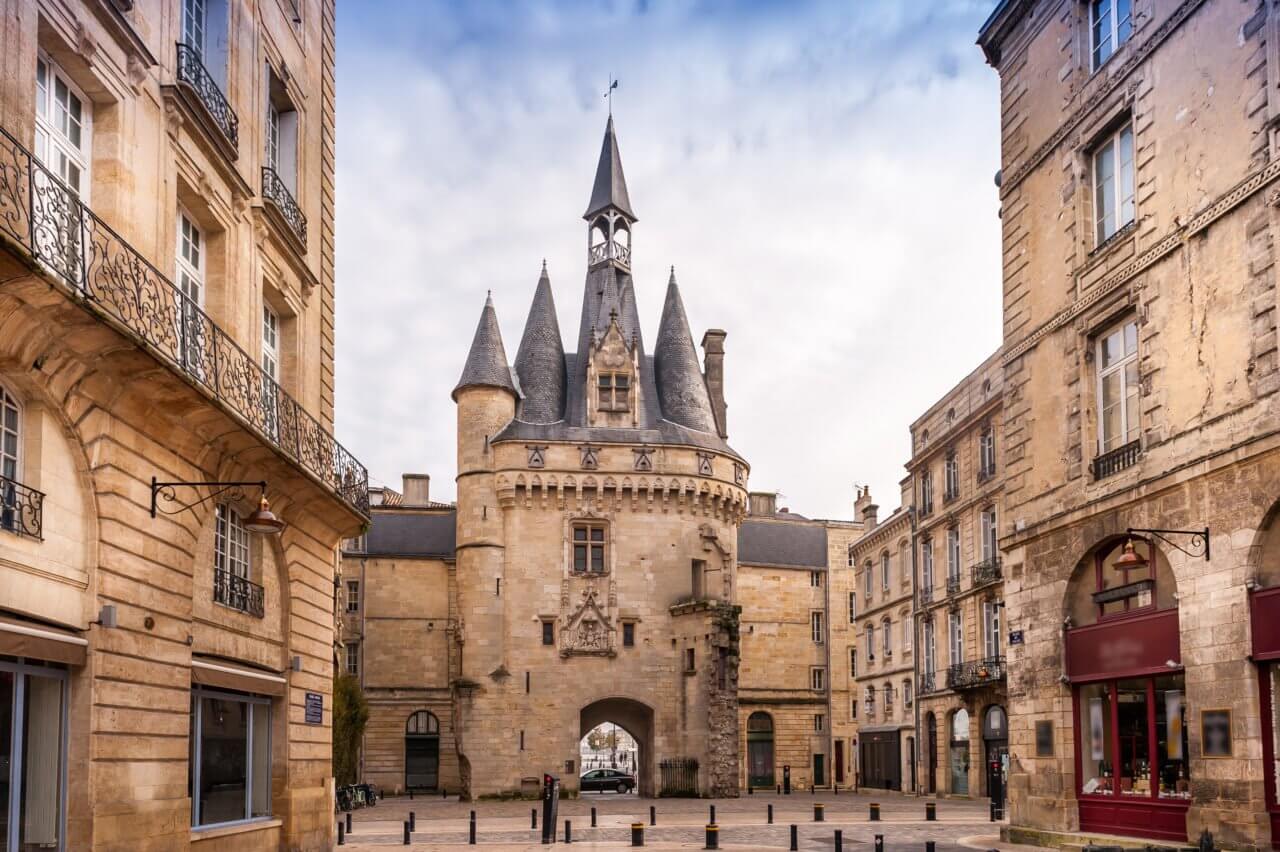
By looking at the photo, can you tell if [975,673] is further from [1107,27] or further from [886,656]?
[1107,27]

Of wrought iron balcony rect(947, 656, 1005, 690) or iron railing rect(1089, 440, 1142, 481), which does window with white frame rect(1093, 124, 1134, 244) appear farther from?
wrought iron balcony rect(947, 656, 1005, 690)

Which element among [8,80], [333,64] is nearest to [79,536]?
[8,80]

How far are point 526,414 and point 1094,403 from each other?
31.1 meters

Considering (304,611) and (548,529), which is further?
(548,529)

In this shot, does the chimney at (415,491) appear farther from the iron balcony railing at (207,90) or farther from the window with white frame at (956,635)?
the iron balcony railing at (207,90)

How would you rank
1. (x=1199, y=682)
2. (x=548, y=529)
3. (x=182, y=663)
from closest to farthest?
1. (x=182, y=663)
2. (x=1199, y=682)
3. (x=548, y=529)

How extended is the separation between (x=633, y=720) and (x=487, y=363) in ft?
42.3

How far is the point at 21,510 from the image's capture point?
Result: 9750mm

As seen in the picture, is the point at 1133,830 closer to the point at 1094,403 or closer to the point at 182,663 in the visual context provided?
the point at 1094,403

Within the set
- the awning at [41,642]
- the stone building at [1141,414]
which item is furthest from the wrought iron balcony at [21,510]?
the stone building at [1141,414]

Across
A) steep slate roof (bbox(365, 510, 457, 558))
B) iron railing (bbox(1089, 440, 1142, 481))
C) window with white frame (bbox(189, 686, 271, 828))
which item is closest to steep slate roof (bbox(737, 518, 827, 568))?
steep slate roof (bbox(365, 510, 457, 558))

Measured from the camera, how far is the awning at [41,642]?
9328mm

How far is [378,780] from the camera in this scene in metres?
51.7

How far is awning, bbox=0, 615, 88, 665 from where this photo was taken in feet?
30.6
